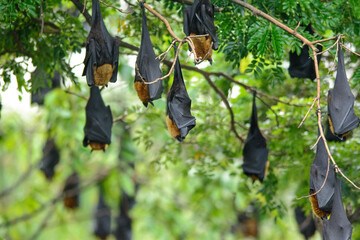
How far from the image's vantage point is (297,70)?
15.9 ft

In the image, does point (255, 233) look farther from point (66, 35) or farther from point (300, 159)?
point (66, 35)

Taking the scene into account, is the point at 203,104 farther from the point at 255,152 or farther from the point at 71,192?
the point at 71,192

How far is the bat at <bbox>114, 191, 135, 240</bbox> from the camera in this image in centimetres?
1073

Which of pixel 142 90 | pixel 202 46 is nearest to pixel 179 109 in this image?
pixel 142 90

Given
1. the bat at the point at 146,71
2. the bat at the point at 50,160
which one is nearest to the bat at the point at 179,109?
the bat at the point at 146,71

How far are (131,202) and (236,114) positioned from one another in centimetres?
506

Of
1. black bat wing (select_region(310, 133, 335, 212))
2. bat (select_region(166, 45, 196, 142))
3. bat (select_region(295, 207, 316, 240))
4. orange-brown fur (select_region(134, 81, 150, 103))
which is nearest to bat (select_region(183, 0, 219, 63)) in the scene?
bat (select_region(166, 45, 196, 142))

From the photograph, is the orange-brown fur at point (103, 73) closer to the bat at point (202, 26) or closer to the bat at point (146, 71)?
the bat at point (146, 71)

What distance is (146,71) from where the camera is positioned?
11.8 feet

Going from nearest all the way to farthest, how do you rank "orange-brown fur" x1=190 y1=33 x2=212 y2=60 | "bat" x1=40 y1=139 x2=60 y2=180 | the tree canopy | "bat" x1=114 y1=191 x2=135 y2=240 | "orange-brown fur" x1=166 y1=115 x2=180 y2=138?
"orange-brown fur" x1=190 y1=33 x2=212 y2=60 → "orange-brown fur" x1=166 y1=115 x2=180 y2=138 → the tree canopy → "bat" x1=40 y1=139 x2=60 y2=180 → "bat" x1=114 y1=191 x2=135 y2=240

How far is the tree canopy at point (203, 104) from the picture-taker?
13.0ft

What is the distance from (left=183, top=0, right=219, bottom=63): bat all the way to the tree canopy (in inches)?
10.4

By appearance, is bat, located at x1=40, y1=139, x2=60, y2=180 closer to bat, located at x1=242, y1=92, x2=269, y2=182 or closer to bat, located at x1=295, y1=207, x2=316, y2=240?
bat, located at x1=295, y1=207, x2=316, y2=240

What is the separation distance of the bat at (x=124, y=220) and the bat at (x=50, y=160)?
9.31ft
